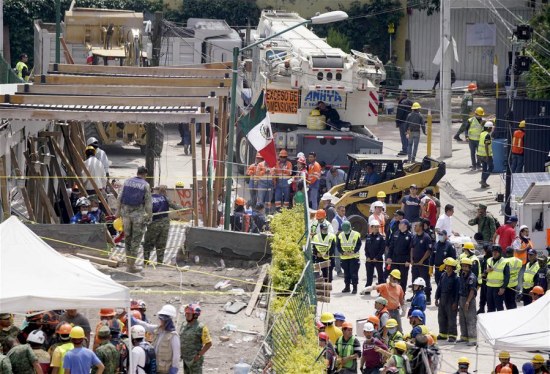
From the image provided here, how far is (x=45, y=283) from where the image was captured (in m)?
16.2

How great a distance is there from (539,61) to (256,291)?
59.0ft

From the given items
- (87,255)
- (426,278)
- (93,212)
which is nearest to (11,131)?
(93,212)

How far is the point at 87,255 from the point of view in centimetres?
2292

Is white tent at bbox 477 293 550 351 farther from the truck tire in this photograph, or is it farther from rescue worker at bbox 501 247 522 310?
the truck tire

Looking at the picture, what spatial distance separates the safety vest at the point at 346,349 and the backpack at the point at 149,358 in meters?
3.12

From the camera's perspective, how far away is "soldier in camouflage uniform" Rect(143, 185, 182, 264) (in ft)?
76.1

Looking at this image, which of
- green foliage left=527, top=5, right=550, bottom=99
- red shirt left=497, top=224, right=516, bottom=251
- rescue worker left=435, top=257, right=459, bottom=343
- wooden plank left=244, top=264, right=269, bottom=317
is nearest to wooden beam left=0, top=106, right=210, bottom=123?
wooden plank left=244, top=264, right=269, bottom=317

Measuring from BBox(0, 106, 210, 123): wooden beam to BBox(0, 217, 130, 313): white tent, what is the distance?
8149 millimetres

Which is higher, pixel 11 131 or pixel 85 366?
pixel 11 131

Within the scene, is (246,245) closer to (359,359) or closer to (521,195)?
(359,359)

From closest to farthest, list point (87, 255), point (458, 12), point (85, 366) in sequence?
1. point (85, 366)
2. point (87, 255)
3. point (458, 12)

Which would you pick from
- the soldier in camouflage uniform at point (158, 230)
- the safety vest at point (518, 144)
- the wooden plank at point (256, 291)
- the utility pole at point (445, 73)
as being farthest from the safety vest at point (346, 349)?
the utility pole at point (445, 73)

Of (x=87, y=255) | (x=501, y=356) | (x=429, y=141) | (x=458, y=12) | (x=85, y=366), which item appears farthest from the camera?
(x=458, y=12)

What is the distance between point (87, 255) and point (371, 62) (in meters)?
15.1
